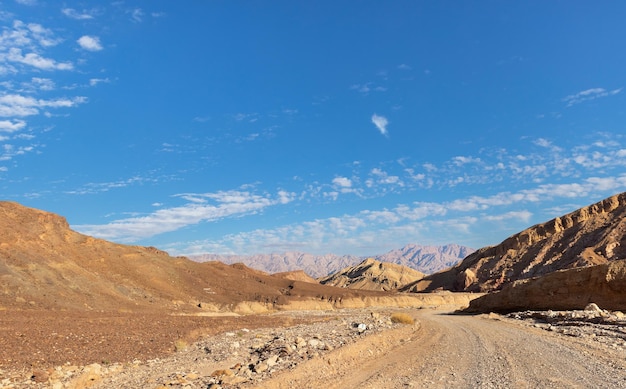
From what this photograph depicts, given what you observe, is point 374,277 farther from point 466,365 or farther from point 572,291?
point 466,365

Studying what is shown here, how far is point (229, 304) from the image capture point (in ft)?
224

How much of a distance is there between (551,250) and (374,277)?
243 ft

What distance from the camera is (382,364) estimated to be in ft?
43.2

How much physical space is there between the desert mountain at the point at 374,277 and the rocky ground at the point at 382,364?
413 feet

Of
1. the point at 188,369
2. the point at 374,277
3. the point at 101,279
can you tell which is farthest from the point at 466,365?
the point at 374,277

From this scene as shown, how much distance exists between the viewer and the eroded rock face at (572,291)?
2997 cm

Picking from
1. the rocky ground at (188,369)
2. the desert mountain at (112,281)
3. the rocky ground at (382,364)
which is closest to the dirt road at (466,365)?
the rocky ground at (382,364)

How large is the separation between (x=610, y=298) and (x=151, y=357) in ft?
108

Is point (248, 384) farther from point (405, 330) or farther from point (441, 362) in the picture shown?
point (405, 330)

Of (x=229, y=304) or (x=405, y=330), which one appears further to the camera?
(x=229, y=304)

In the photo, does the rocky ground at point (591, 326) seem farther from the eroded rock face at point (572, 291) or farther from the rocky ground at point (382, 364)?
the eroded rock face at point (572, 291)

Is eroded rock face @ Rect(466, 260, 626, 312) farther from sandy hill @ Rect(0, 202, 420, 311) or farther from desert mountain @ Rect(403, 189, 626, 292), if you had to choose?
sandy hill @ Rect(0, 202, 420, 311)

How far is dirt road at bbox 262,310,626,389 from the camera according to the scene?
10242mm

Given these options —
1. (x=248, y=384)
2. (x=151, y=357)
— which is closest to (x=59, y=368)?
(x=151, y=357)
